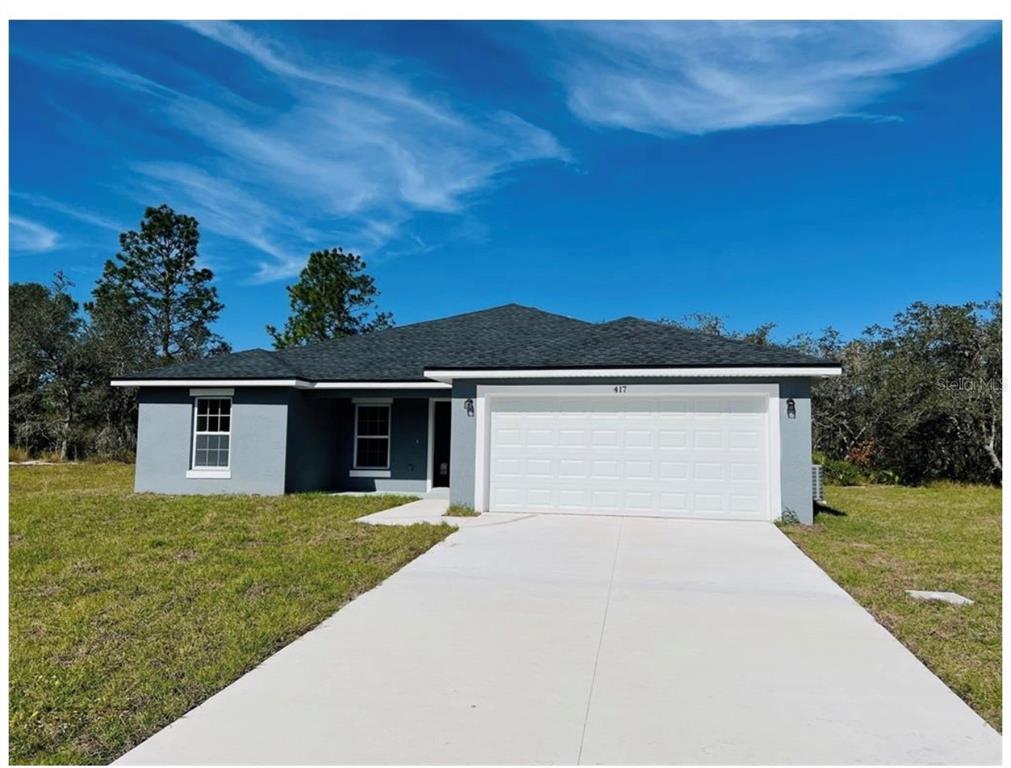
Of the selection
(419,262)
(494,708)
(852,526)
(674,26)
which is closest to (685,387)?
(852,526)

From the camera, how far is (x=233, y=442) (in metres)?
14.8

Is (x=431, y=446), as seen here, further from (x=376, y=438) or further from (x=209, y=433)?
(x=209, y=433)

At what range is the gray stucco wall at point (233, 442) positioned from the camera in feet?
47.8

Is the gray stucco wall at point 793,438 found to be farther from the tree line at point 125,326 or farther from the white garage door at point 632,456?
the tree line at point 125,326

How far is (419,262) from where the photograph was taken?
32156 millimetres

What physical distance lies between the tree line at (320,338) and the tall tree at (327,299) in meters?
0.06

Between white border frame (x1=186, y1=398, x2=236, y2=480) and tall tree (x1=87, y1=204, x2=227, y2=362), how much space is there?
67.3ft

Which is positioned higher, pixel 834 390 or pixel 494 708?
pixel 834 390

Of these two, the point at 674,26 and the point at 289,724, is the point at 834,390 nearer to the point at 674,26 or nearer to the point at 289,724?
the point at 674,26

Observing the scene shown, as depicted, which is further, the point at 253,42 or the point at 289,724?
the point at 253,42

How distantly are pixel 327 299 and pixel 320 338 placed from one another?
201 centimetres

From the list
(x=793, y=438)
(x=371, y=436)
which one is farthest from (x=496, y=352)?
(x=793, y=438)

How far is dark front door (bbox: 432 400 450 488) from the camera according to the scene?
1572cm
